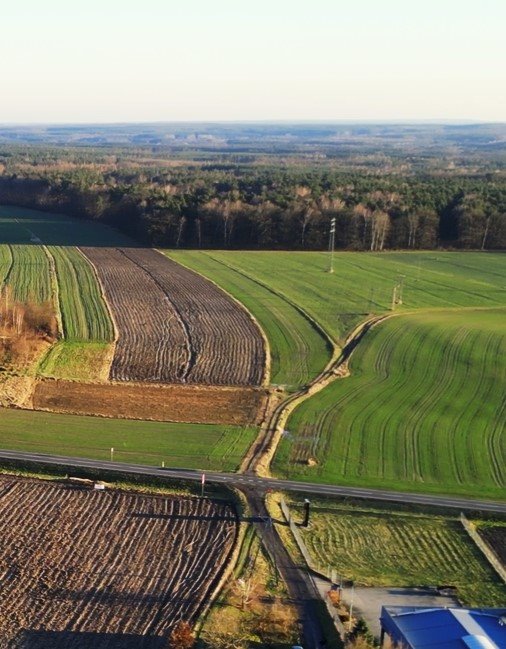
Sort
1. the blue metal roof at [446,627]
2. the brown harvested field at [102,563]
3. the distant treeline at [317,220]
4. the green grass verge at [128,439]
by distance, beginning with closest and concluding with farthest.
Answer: the blue metal roof at [446,627]
the brown harvested field at [102,563]
the green grass verge at [128,439]
the distant treeline at [317,220]

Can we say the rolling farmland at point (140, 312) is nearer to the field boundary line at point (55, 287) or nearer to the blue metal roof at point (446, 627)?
the field boundary line at point (55, 287)

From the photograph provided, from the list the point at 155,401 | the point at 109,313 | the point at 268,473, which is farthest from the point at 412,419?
the point at 109,313

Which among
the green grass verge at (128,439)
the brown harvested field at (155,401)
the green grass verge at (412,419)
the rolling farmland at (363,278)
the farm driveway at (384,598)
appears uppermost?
the farm driveway at (384,598)

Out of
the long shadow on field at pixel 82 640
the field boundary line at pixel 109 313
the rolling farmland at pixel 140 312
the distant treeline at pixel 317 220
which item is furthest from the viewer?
the distant treeline at pixel 317 220

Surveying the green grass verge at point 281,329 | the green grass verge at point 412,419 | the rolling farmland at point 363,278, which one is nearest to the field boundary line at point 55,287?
the rolling farmland at point 363,278

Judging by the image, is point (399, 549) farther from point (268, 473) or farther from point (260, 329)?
point (260, 329)

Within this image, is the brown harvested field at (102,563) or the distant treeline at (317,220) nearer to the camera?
the brown harvested field at (102,563)

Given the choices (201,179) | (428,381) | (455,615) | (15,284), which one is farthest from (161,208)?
(455,615)

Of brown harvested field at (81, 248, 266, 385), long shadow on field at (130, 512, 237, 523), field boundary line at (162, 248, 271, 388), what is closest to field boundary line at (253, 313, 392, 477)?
field boundary line at (162, 248, 271, 388)
